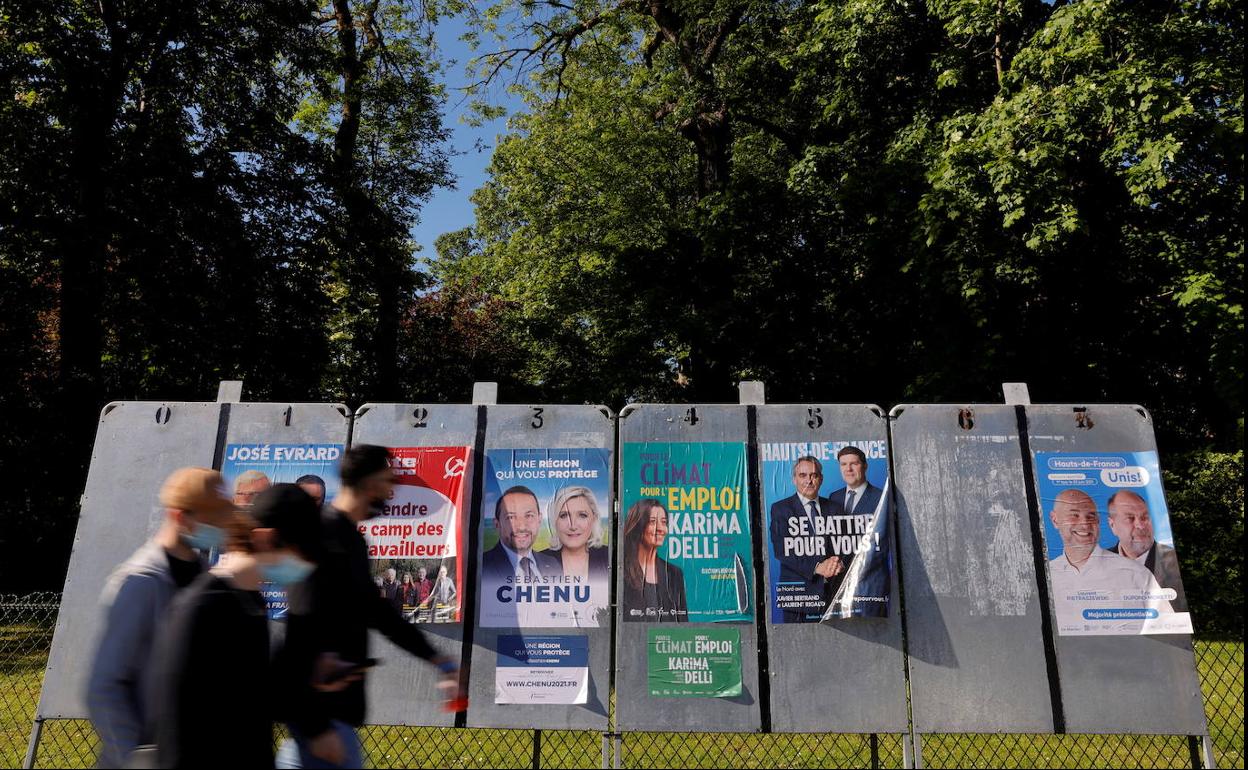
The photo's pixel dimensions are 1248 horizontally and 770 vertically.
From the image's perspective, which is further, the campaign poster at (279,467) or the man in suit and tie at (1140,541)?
the campaign poster at (279,467)

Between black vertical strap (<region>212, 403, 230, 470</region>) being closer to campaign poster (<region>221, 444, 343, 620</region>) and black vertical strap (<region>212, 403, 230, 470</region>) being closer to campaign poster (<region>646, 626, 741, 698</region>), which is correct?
campaign poster (<region>221, 444, 343, 620</region>)

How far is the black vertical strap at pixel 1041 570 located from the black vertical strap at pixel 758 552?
1.83m

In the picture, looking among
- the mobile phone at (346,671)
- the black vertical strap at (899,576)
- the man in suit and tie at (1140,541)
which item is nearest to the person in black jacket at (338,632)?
the mobile phone at (346,671)

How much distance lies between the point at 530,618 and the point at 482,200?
23.1 meters

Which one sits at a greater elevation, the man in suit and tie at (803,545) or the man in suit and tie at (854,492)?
the man in suit and tie at (854,492)

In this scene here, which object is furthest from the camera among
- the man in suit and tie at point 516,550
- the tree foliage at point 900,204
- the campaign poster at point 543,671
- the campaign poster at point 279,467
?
the tree foliage at point 900,204

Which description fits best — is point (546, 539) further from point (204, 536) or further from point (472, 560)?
point (204, 536)

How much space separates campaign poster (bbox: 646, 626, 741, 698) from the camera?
16.8ft

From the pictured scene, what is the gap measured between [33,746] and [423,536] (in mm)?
2851

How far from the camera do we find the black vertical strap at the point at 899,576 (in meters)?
5.12

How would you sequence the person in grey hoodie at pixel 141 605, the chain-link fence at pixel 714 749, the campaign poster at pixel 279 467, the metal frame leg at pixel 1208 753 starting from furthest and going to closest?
the campaign poster at pixel 279 467 → the chain-link fence at pixel 714 749 → the metal frame leg at pixel 1208 753 → the person in grey hoodie at pixel 141 605

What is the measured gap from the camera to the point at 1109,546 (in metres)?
5.32

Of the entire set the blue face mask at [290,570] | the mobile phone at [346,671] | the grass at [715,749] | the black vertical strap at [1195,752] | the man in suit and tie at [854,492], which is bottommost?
the grass at [715,749]

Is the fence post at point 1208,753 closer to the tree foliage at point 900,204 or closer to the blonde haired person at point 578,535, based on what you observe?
the blonde haired person at point 578,535
